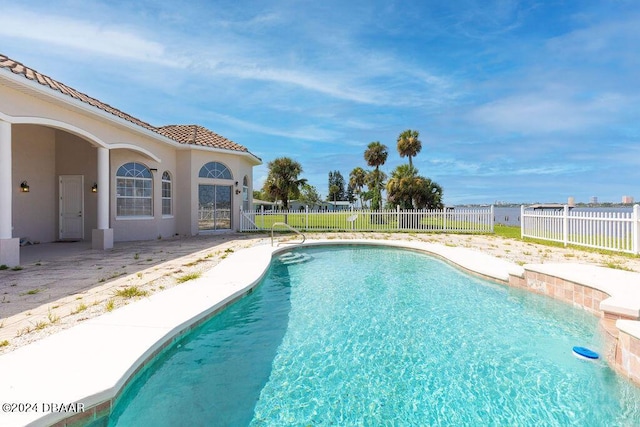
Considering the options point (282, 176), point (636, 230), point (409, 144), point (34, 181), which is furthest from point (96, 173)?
point (409, 144)

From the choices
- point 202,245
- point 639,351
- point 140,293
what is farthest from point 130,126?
point 639,351

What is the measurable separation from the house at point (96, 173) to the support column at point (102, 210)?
27 mm

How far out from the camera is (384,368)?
327 centimetres

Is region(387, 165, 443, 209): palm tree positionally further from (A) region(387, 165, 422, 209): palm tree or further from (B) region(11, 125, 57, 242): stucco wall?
(B) region(11, 125, 57, 242): stucco wall

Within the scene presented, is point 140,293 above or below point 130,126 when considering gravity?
below

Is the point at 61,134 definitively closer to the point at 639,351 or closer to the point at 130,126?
the point at 130,126

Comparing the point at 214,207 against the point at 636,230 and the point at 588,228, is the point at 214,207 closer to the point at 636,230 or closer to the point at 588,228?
the point at 588,228

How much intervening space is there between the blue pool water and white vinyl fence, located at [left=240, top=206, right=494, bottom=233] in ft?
36.4

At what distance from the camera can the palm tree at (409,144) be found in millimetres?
28156

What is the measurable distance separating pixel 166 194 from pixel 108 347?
1247 cm

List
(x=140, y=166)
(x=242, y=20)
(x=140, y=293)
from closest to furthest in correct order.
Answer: (x=140, y=293), (x=242, y=20), (x=140, y=166)

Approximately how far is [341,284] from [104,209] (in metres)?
8.56

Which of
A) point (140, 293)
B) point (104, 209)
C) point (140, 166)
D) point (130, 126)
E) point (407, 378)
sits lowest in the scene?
point (407, 378)

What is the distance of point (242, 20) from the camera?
11180 mm
